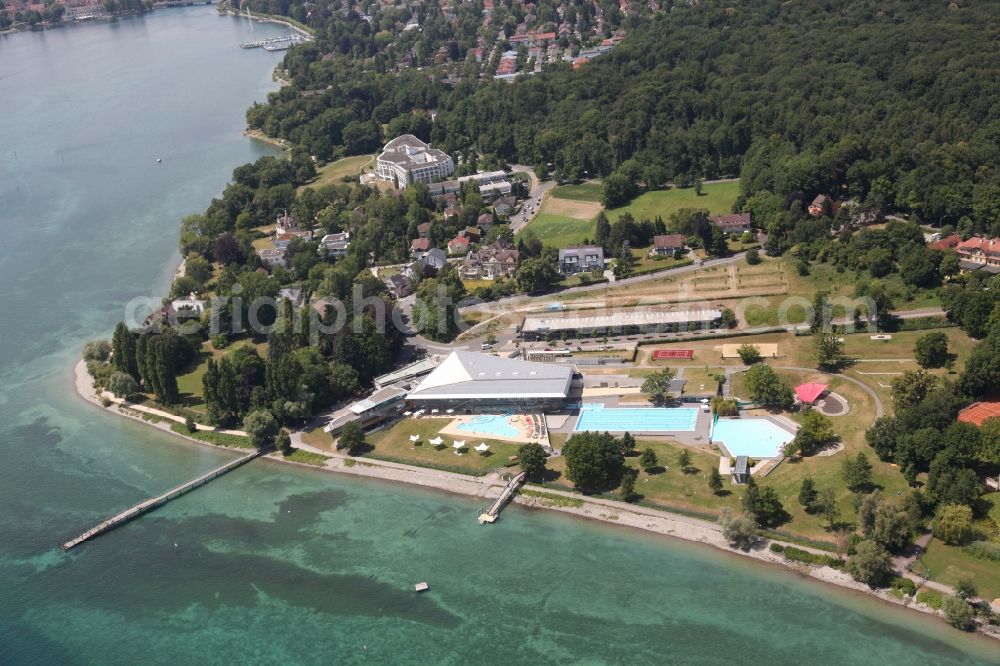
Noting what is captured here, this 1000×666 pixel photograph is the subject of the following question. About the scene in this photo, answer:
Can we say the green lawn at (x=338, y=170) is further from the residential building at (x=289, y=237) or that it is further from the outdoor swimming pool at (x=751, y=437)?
the outdoor swimming pool at (x=751, y=437)

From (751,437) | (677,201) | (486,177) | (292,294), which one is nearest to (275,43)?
(486,177)

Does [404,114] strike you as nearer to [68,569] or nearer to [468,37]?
[468,37]

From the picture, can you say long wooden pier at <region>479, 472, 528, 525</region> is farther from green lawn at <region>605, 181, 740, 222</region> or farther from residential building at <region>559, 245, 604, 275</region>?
green lawn at <region>605, 181, 740, 222</region>

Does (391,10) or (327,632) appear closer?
(327,632)

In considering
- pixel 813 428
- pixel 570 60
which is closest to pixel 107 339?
pixel 813 428

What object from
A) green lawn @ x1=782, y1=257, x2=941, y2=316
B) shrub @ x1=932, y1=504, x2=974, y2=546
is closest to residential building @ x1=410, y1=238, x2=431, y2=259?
green lawn @ x1=782, y1=257, x2=941, y2=316

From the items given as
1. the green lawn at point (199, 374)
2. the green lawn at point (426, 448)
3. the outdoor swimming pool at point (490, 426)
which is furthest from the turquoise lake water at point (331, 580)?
the outdoor swimming pool at point (490, 426)

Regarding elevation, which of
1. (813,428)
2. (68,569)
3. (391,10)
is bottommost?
(68,569)
